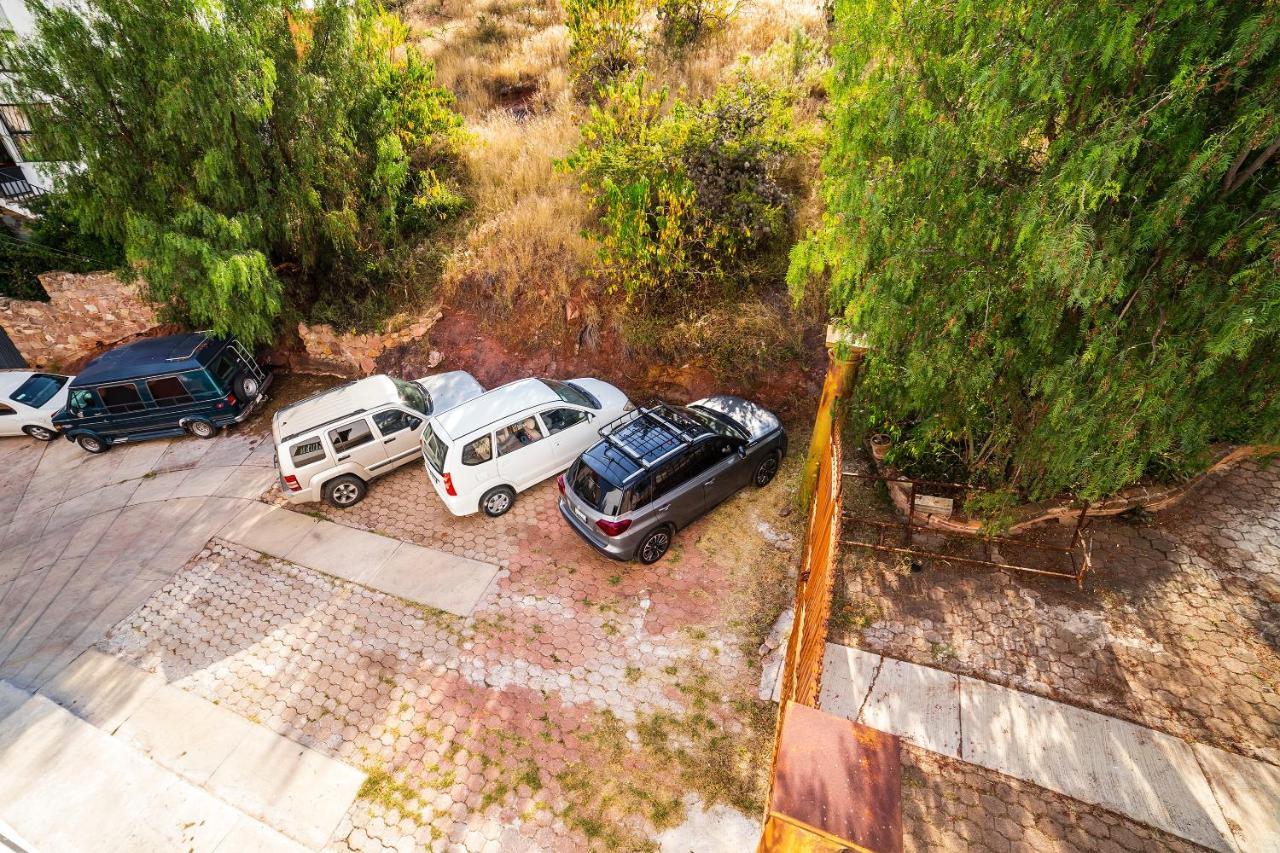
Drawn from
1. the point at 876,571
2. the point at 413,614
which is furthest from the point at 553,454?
the point at 876,571

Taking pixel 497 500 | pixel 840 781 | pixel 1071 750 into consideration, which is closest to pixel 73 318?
pixel 497 500

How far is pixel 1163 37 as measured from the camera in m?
3.84

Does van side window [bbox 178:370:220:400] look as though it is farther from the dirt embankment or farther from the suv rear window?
the suv rear window

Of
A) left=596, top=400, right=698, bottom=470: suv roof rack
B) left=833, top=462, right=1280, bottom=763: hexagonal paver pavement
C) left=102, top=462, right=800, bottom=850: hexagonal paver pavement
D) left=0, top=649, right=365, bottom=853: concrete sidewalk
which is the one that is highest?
left=596, top=400, right=698, bottom=470: suv roof rack

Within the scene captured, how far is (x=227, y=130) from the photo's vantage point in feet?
30.4

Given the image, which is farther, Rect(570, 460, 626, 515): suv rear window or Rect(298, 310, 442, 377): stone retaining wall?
Rect(298, 310, 442, 377): stone retaining wall

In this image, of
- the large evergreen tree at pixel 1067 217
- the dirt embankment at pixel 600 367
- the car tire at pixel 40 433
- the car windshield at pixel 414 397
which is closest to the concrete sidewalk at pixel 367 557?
the car windshield at pixel 414 397

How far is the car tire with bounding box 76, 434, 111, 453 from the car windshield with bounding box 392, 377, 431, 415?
6.22 m

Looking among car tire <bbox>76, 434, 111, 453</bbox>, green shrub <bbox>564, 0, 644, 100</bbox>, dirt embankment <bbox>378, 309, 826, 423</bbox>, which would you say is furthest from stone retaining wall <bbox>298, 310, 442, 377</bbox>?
green shrub <bbox>564, 0, 644, 100</bbox>

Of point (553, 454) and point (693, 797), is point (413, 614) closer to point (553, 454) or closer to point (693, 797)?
point (553, 454)

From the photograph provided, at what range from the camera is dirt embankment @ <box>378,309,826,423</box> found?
9.48m

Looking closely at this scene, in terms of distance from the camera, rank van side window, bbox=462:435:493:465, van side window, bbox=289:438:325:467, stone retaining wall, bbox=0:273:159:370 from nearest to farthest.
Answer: van side window, bbox=462:435:493:465, van side window, bbox=289:438:325:467, stone retaining wall, bbox=0:273:159:370

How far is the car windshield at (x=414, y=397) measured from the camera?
31.5ft

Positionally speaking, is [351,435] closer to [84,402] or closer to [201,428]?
[201,428]
